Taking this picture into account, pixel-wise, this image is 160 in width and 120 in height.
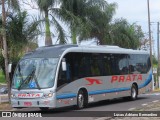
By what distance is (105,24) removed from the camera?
37500 millimetres

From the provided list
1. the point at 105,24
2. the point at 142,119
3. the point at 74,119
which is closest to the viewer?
the point at 142,119

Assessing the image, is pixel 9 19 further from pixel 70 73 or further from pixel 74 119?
pixel 74 119

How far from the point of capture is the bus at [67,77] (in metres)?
18.3

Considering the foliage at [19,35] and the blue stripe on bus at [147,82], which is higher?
the foliage at [19,35]

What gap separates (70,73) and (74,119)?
4133 mm

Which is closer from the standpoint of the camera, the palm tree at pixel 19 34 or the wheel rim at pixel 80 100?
the wheel rim at pixel 80 100

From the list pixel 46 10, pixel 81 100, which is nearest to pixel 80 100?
pixel 81 100

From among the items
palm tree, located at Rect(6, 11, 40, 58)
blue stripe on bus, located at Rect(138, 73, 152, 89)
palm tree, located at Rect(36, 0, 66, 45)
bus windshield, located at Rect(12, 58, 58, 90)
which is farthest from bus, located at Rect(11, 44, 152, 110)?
palm tree, located at Rect(36, 0, 66, 45)

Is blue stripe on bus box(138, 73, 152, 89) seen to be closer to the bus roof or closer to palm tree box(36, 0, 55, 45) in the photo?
the bus roof

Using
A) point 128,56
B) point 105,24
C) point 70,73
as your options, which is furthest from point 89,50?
point 105,24

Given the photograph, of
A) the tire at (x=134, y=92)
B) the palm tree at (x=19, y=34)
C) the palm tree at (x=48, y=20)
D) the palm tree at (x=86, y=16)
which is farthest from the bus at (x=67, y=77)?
the palm tree at (x=86, y=16)

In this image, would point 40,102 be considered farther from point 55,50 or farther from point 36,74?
point 55,50

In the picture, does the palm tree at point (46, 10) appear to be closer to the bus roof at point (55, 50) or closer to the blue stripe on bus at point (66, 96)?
the bus roof at point (55, 50)

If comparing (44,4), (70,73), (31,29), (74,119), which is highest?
(44,4)
